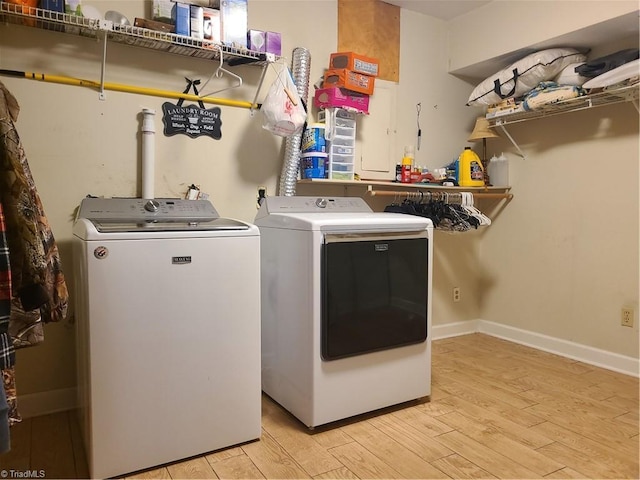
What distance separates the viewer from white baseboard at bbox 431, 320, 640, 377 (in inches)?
113

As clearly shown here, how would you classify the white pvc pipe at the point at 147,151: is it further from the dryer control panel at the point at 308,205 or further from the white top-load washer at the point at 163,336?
the dryer control panel at the point at 308,205

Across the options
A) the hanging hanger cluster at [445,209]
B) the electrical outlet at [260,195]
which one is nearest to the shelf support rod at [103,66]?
the electrical outlet at [260,195]

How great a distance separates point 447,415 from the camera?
7.51 ft

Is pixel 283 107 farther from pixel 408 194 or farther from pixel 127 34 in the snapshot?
pixel 408 194

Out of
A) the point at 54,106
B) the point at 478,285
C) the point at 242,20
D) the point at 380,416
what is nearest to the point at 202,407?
the point at 380,416

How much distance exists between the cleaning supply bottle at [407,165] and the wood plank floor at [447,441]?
1289mm

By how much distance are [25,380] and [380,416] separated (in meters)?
1.69

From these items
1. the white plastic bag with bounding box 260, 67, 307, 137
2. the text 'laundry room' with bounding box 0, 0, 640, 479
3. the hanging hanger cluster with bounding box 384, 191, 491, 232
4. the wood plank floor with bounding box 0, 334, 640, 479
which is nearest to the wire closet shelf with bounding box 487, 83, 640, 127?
the text 'laundry room' with bounding box 0, 0, 640, 479

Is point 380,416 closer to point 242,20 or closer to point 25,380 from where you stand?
point 25,380

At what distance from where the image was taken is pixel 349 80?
278 cm

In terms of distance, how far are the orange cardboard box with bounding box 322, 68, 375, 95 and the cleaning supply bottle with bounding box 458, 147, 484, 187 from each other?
930 mm

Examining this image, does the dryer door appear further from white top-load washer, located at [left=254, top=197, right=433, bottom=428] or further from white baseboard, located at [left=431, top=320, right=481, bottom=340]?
white baseboard, located at [left=431, top=320, right=481, bottom=340]

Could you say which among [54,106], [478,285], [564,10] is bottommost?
[478,285]

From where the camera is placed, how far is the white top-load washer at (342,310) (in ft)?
6.82
